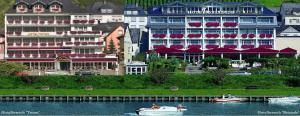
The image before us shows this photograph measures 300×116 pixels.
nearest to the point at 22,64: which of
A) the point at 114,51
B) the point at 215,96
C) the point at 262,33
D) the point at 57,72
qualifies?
the point at 57,72

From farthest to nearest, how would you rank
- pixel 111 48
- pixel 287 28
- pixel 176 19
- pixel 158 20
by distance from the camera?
pixel 287 28
pixel 158 20
pixel 176 19
pixel 111 48

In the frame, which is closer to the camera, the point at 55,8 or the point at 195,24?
the point at 55,8

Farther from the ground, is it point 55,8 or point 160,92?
point 55,8

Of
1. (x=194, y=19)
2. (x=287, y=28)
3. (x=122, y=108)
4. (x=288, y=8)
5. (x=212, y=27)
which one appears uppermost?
(x=288, y=8)

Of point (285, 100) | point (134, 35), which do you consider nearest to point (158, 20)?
point (134, 35)

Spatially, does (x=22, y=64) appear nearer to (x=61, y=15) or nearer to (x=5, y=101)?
(x=61, y=15)

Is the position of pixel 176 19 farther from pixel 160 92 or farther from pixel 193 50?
pixel 160 92

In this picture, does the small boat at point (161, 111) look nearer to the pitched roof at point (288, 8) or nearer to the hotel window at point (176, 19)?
the hotel window at point (176, 19)

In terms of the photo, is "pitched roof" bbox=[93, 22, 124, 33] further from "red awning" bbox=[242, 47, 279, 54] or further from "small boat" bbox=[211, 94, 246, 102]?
"small boat" bbox=[211, 94, 246, 102]

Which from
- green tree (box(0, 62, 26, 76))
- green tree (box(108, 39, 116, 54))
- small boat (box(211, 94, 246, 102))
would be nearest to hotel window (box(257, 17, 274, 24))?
green tree (box(108, 39, 116, 54))
